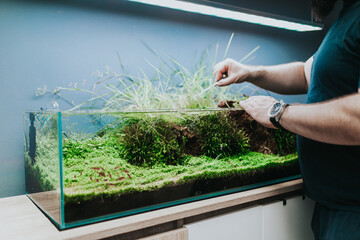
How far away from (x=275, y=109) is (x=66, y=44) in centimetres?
100

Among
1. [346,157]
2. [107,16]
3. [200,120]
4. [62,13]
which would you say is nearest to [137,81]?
[107,16]

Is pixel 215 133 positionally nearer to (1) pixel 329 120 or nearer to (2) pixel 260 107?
(2) pixel 260 107

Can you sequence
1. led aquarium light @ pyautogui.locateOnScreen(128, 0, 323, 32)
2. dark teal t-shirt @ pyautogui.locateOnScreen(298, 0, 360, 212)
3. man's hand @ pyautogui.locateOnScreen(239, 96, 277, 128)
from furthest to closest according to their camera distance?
led aquarium light @ pyautogui.locateOnScreen(128, 0, 323, 32) → man's hand @ pyautogui.locateOnScreen(239, 96, 277, 128) → dark teal t-shirt @ pyautogui.locateOnScreen(298, 0, 360, 212)

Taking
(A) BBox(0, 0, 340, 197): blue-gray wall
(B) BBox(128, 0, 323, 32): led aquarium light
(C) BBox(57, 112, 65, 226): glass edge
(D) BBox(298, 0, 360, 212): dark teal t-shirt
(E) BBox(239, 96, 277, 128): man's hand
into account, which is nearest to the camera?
(C) BBox(57, 112, 65, 226): glass edge

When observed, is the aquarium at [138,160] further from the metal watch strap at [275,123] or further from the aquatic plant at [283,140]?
the metal watch strap at [275,123]

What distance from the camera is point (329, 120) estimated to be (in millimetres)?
822

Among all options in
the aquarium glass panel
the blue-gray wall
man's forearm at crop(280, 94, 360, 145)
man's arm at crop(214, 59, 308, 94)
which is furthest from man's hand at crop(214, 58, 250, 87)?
the aquarium glass panel

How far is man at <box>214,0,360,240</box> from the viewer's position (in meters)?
0.83

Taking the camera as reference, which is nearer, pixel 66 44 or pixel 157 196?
pixel 157 196

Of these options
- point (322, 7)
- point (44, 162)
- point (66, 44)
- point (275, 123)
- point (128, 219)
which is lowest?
point (128, 219)

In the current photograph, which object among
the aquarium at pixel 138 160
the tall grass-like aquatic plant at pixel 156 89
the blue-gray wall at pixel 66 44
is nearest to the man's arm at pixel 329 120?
the aquarium at pixel 138 160

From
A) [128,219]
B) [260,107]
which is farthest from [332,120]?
[128,219]

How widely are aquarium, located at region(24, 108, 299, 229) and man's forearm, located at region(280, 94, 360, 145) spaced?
30 centimetres

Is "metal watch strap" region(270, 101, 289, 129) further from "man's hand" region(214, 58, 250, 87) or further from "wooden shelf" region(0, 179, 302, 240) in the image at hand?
"man's hand" region(214, 58, 250, 87)
